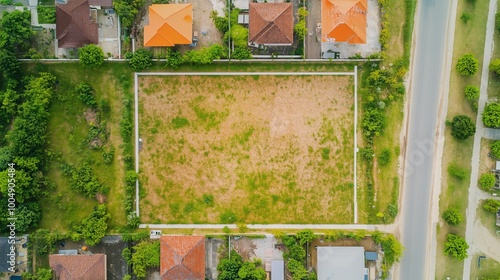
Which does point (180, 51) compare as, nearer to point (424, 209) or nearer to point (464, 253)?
point (424, 209)

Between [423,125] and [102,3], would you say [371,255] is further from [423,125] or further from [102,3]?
[102,3]

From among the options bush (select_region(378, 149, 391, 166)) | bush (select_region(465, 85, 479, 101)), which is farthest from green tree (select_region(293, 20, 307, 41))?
bush (select_region(465, 85, 479, 101))

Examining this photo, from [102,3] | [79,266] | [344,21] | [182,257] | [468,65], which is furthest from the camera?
[102,3]

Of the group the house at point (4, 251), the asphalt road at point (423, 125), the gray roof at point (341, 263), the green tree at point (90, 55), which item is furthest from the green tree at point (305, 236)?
the house at point (4, 251)

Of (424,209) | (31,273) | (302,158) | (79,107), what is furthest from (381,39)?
(31,273)

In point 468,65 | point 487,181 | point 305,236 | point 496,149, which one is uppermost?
point 468,65

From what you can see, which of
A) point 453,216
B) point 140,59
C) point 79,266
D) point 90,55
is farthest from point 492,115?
point 79,266

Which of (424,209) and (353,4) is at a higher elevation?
(353,4)
